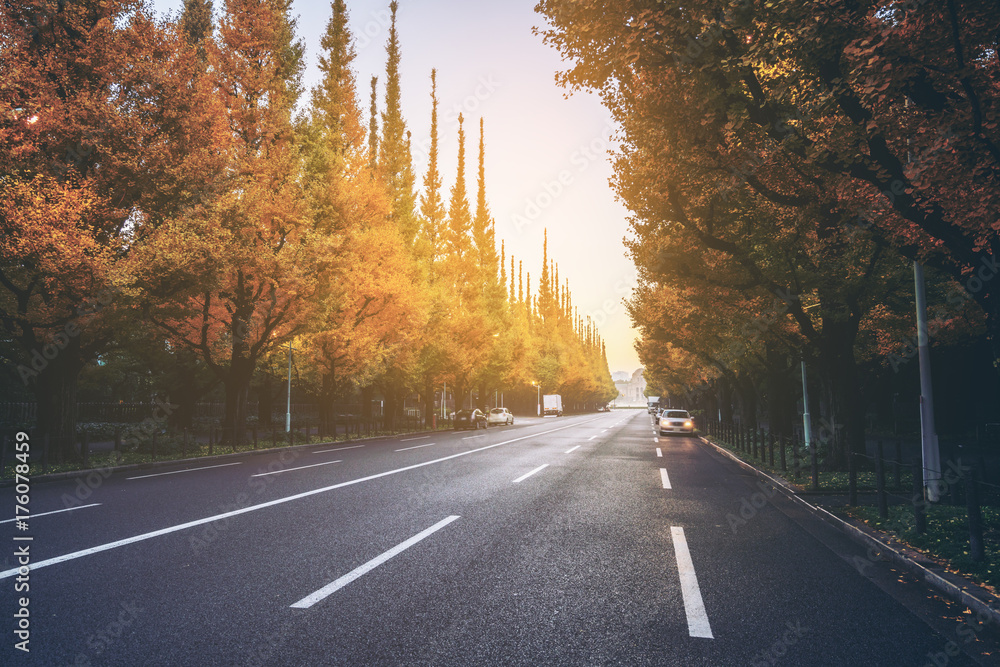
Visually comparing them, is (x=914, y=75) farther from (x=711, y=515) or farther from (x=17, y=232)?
(x=17, y=232)

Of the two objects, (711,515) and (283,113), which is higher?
(283,113)

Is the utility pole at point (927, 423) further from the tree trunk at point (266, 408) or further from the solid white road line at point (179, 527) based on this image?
the tree trunk at point (266, 408)

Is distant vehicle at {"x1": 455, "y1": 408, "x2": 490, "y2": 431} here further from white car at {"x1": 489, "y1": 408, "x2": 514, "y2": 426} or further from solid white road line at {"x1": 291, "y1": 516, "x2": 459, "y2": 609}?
solid white road line at {"x1": 291, "y1": 516, "x2": 459, "y2": 609}

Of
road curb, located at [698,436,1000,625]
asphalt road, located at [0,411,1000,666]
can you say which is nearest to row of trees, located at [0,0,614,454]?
asphalt road, located at [0,411,1000,666]

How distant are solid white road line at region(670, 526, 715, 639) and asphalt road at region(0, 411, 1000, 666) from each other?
0.02 m

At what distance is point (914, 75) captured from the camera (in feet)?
18.4

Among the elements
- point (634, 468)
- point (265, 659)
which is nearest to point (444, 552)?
point (265, 659)

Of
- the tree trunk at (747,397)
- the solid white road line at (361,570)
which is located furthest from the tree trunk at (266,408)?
the tree trunk at (747,397)

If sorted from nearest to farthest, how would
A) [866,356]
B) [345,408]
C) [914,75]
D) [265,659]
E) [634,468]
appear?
[265,659] → [914,75] → [634,468] → [866,356] → [345,408]

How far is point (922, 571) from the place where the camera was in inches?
206

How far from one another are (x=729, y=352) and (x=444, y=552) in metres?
17.1

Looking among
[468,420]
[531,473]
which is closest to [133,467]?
[531,473]

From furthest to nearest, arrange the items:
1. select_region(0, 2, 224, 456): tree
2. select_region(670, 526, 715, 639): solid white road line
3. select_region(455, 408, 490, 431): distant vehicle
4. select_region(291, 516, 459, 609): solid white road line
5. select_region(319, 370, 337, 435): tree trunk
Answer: select_region(455, 408, 490, 431): distant vehicle → select_region(319, 370, 337, 435): tree trunk → select_region(0, 2, 224, 456): tree → select_region(291, 516, 459, 609): solid white road line → select_region(670, 526, 715, 639): solid white road line

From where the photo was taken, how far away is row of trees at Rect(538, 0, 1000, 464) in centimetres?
557
